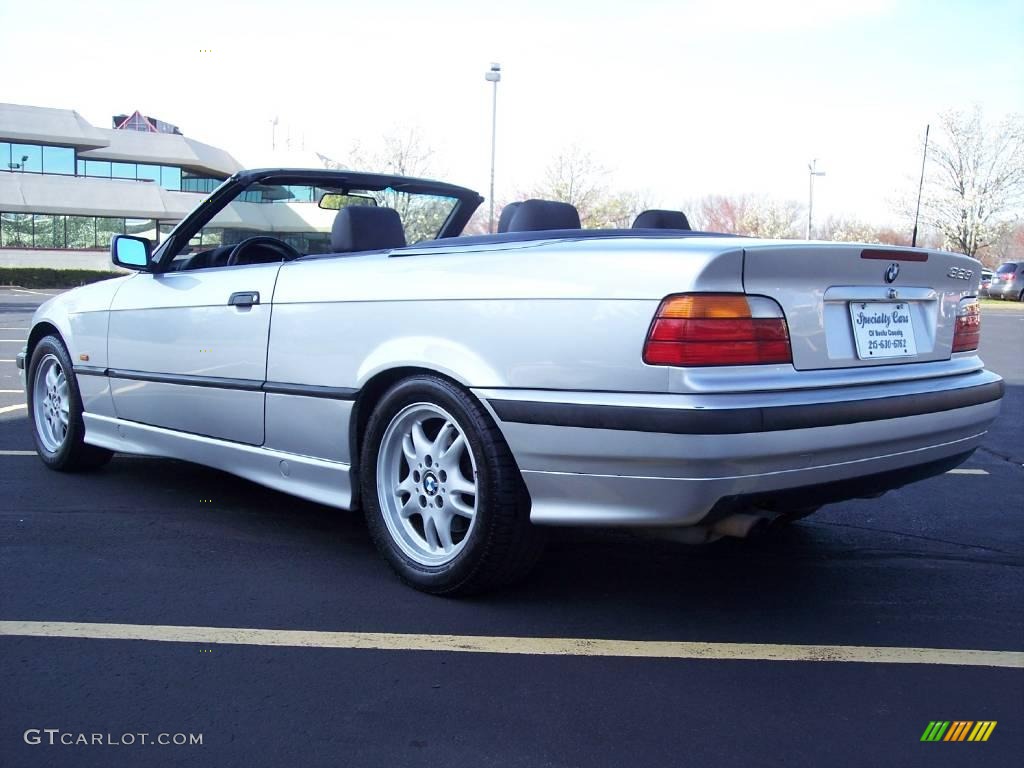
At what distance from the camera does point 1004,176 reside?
52.2m

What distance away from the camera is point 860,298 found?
3119 mm

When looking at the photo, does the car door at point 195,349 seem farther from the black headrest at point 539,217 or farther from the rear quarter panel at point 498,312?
the black headrest at point 539,217

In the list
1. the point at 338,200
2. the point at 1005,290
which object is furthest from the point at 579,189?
the point at 338,200

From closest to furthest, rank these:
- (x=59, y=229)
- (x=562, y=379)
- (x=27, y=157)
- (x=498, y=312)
A: (x=562, y=379), (x=498, y=312), (x=59, y=229), (x=27, y=157)

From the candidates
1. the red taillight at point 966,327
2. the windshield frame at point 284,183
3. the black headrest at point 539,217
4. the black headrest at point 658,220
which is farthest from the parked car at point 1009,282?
the black headrest at point 539,217

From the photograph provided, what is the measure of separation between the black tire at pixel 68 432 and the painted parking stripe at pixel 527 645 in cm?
225

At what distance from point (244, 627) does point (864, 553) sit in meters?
2.35

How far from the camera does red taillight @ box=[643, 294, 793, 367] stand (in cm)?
276

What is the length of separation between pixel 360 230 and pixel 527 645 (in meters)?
1.97

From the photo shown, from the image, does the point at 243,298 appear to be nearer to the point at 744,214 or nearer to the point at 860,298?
the point at 860,298

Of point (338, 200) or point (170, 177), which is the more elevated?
point (170, 177)

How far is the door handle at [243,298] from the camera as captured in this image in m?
3.97

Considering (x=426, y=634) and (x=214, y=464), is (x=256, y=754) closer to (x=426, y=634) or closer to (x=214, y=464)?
(x=426, y=634)

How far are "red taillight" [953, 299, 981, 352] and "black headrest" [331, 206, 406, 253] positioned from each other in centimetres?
219
